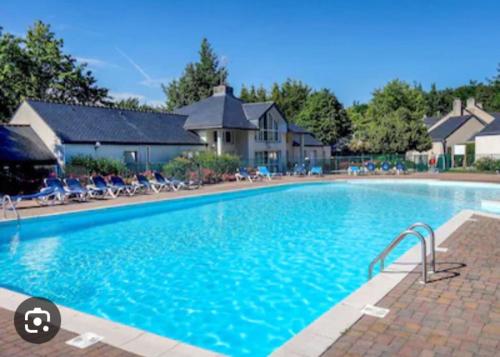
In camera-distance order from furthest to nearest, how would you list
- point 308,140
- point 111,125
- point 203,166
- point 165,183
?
1. point 308,140
2. point 111,125
3. point 203,166
4. point 165,183

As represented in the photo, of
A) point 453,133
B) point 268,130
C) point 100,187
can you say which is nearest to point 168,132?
point 268,130

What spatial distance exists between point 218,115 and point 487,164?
2090cm

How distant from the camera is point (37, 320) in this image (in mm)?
4430

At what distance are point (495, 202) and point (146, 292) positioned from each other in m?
13.2

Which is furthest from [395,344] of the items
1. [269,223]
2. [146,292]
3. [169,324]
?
[269,223]

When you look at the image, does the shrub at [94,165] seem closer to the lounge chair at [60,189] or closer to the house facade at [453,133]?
the lounge chair at [60,189]

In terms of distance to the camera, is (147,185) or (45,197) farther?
(147,185)

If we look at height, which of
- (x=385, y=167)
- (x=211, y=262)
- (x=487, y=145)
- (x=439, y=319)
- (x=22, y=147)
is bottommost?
(x=211, y=262)

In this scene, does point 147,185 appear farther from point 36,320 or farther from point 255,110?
point 255,110

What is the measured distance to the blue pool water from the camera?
18.3ft

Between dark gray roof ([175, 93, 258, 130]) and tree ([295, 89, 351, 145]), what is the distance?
11879 millimetres

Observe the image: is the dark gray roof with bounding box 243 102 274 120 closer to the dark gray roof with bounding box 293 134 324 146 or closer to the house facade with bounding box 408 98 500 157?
the dark gray roof with bounding box 293 134 324 146

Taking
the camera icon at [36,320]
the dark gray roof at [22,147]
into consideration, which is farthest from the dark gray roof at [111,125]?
the camera icon at [36,320]

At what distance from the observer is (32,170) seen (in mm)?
20141
